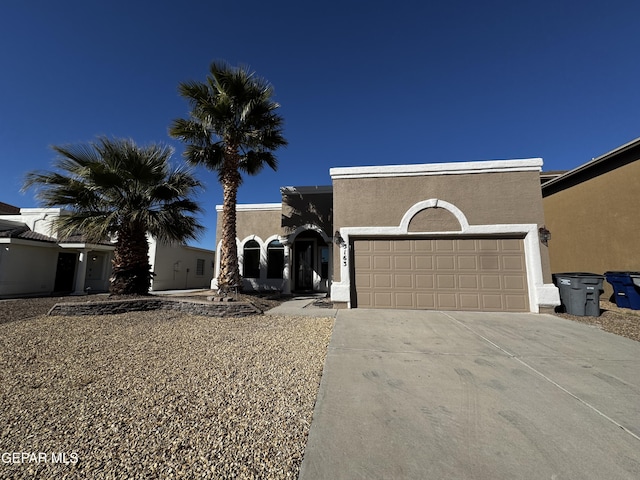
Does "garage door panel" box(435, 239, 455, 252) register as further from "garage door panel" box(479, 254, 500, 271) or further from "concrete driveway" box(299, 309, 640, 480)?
"concrete driveway" box(299, 309, 640, 480)

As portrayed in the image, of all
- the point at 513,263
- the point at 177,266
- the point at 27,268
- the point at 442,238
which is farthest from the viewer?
the point at 177,266

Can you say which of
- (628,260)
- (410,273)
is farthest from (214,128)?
(628,260)

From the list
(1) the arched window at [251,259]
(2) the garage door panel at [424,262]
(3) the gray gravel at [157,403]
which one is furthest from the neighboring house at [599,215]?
(1) the arched window at [251,259]

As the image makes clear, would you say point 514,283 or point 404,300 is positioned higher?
point 514,283

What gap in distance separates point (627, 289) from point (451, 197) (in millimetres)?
6052

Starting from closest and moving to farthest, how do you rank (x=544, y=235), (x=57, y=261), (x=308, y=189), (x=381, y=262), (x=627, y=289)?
(x=544, y=235) < (x=627, y=289) < (x=381, y=262) < (x=308, y=189) < (x=57, y=261)

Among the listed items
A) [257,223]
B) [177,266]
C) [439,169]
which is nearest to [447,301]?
[439,169]

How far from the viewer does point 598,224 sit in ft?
34.9

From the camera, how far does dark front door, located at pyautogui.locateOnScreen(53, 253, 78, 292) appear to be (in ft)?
47.0

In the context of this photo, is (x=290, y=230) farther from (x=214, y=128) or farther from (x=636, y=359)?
(x=636, y=359)

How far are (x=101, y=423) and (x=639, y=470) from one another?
428cm

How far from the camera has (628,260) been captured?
9.51 metres

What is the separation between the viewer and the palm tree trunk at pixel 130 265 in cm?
883

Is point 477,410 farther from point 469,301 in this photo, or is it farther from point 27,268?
point 27,268
